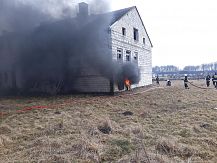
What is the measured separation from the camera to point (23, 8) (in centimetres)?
1819

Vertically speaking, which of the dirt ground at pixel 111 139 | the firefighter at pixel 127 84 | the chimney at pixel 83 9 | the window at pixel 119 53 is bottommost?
the dirt ground at pixel 111 139

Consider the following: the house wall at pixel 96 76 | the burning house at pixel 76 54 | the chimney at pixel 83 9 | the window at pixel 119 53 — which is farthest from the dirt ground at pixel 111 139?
the chimney at pixel 83 9

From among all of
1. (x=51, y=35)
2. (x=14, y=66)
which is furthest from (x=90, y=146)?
(x=14, y=66)

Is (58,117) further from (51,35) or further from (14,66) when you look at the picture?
(14,66)

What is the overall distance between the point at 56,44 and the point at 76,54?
77.6 inches

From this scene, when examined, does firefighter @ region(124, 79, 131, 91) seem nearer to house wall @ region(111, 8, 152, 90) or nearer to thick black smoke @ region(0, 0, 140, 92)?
thick black smoke @ region(0, 0, 140, 92)

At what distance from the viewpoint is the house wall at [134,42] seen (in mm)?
17564

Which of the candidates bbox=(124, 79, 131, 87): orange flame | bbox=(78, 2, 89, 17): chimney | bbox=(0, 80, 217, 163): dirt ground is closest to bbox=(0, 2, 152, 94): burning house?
bbox=(78, 2, 89, 17): chimney

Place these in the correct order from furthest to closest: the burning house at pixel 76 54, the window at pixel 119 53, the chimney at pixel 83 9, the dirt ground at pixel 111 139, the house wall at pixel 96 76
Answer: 1. the chimney at pixel 83 9
2. the window at pixel 119 53
3. the burning house at pixel 76 54
4. the house wall at pixel 96 76
5. the dirt ground at pixel 111 139

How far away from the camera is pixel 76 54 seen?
17.5 meters

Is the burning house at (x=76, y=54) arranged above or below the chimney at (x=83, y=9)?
below

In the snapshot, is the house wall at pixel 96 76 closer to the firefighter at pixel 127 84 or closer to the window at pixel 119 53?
the window at pixel 119 53

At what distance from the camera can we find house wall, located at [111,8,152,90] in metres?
17.6

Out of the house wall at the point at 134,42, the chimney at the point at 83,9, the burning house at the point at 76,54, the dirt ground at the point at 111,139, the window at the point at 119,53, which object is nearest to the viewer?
the dirt ground at the point at 111,139
